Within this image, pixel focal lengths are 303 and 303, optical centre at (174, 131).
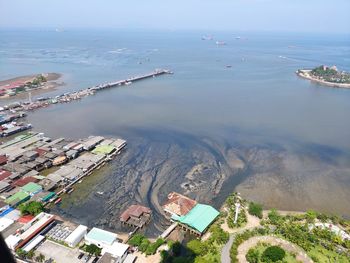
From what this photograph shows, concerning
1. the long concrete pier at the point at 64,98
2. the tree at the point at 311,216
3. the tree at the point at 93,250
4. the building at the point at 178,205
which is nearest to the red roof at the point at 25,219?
the tree at the point at 93,250

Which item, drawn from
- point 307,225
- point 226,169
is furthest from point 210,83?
point 307,225

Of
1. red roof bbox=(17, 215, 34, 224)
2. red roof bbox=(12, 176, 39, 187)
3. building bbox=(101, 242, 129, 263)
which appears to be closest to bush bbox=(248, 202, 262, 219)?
building bbox=(101, 242, 129, 263)

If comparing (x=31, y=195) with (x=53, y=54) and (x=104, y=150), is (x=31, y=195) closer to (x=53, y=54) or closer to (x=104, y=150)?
(x=104, y=150)

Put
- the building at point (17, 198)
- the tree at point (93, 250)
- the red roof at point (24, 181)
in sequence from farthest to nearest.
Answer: the red roof at point (24, 181) → the building at point (17, 198) → the tree at point (93, 250)

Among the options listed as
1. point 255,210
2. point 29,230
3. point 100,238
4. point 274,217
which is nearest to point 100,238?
point 100,238

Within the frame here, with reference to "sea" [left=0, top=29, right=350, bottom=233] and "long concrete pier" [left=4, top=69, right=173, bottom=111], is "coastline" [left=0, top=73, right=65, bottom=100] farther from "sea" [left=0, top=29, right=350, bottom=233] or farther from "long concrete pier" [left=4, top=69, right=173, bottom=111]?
"long concrete pier" [left=4, top=69, right=173, bottom=111]

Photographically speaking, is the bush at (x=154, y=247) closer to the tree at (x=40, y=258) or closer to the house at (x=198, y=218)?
the house at (x=198, y=218)
